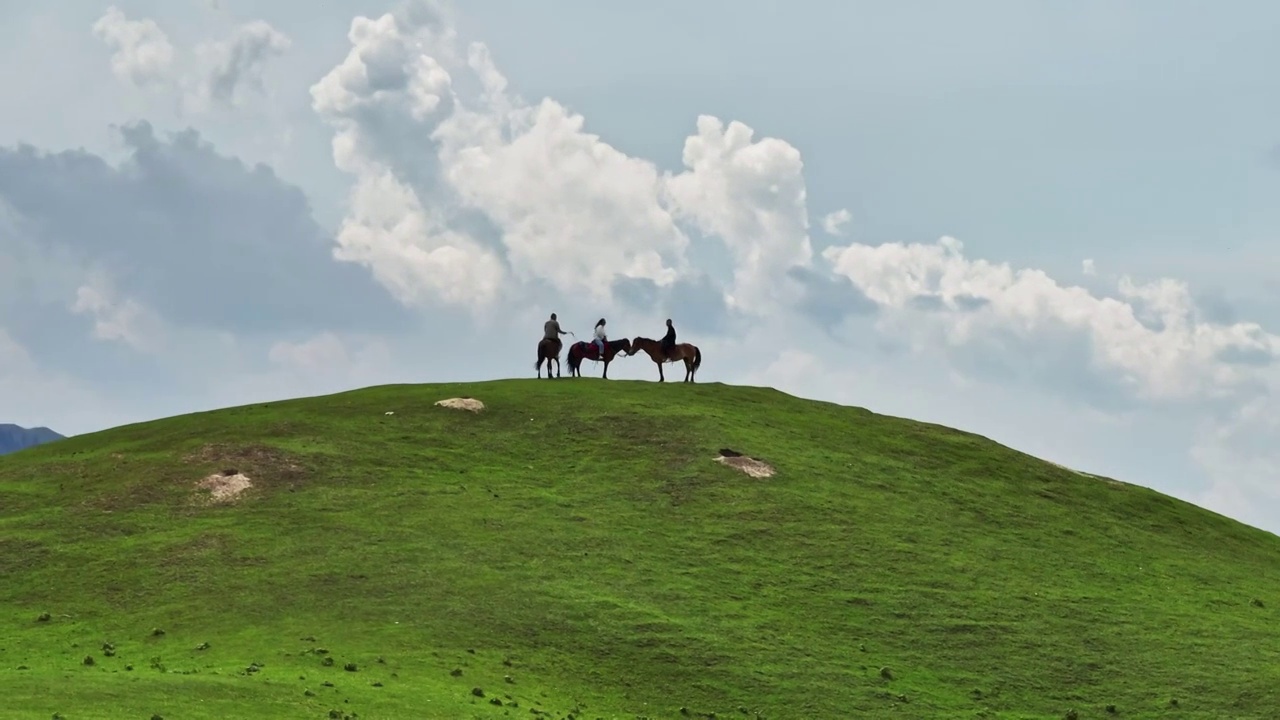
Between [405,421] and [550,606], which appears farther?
[405,421]

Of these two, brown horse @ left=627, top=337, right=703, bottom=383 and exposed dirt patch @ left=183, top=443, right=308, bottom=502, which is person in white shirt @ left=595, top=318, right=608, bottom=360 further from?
exposed dirt patch @ left=183, top=443, right=308, bottom=502

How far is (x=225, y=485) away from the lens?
56438 millimetres

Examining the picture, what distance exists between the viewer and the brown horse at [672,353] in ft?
261

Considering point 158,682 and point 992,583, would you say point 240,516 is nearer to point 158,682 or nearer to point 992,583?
point 158,682

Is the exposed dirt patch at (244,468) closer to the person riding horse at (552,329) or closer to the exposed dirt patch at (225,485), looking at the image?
the exposed dirt patch at (225,485)

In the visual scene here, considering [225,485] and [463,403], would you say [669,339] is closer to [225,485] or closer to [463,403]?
[463,403]

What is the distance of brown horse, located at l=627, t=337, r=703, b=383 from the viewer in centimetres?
7969

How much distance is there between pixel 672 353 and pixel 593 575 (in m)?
31.7

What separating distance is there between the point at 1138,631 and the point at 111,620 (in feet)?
126

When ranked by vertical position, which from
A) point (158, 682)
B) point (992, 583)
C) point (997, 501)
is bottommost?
point (158, 682)

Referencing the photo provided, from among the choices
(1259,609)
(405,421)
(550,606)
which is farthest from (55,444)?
(1259,609)

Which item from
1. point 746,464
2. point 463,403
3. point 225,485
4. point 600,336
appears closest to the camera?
point 225,485

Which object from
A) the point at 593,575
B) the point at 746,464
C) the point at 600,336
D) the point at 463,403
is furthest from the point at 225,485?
the point at 600,336

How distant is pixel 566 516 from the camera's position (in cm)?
5575
